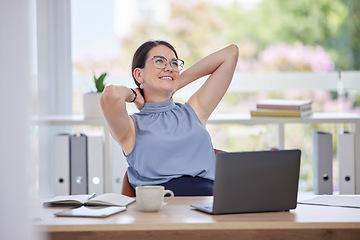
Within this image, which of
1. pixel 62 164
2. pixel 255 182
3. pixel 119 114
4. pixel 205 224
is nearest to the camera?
pixel 205 224

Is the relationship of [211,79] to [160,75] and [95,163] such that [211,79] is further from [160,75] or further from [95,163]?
[95,163]

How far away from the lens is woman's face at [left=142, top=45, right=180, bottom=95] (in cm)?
227

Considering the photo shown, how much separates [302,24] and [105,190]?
2878 mm

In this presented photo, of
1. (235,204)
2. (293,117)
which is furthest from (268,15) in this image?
(235,204)

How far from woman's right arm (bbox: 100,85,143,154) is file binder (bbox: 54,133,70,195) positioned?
1.29 metres

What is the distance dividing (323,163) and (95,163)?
145cm

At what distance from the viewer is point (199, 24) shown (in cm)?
548

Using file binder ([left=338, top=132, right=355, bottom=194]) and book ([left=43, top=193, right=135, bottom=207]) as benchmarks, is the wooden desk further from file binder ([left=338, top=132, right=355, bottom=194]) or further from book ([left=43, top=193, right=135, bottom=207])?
file binder ([left=338, top=132, right=355, bottom=194])

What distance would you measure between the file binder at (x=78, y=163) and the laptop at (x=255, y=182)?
2001 millimetres

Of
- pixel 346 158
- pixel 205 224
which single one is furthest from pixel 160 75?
pixel 346 158

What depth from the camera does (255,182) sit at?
1513 millimetres

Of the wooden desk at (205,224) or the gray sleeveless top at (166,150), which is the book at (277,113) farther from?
the wooden desk at (205,224)

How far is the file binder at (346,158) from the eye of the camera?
3.47 metres

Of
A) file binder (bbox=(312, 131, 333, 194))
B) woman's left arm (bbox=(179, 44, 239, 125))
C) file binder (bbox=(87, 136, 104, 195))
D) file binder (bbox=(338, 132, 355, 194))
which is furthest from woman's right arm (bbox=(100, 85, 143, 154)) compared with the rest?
file binder (bbox=(338, 132, 355, 194))
